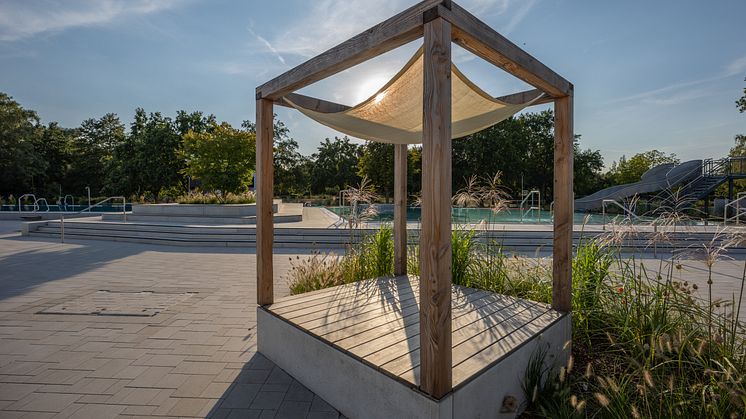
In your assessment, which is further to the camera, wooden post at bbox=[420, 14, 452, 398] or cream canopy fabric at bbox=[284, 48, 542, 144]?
cream canopy fabric at bbox=[284, 48, 542, 144]

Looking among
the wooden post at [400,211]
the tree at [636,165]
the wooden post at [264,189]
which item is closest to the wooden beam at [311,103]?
the wooden post at [264,189]

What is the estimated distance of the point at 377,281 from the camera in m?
3.88

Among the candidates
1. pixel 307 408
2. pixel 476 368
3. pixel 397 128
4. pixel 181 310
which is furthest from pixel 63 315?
pixel 476 368

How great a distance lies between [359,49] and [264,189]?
1.41m

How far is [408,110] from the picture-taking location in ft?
9.59

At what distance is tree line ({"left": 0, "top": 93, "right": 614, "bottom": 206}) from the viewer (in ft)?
66.1

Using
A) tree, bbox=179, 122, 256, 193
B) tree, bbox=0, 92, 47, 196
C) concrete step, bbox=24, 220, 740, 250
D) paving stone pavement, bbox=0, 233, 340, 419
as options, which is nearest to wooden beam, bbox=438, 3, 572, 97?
paving stone pavement, bbox=0, 233, 340, 419

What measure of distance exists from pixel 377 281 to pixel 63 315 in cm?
337

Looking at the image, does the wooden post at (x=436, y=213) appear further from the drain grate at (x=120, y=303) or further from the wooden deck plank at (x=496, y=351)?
the drain grate at (x=120, y=303)

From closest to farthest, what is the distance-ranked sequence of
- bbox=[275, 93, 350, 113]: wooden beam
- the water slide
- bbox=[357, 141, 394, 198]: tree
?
bbox=[275, 93, 350, 113]: wooden beam < the water slide < bbox=[357, 141, 394, 198]: tree

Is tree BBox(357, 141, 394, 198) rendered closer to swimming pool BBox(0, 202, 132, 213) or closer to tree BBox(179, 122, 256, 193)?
tree BBox(179, 122, 256, 193)

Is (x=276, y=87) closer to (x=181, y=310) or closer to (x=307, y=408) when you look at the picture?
(x=307, y=408)

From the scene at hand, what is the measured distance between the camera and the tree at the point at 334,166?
32.2 m

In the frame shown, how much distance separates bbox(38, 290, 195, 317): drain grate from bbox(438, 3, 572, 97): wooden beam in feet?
13.2
